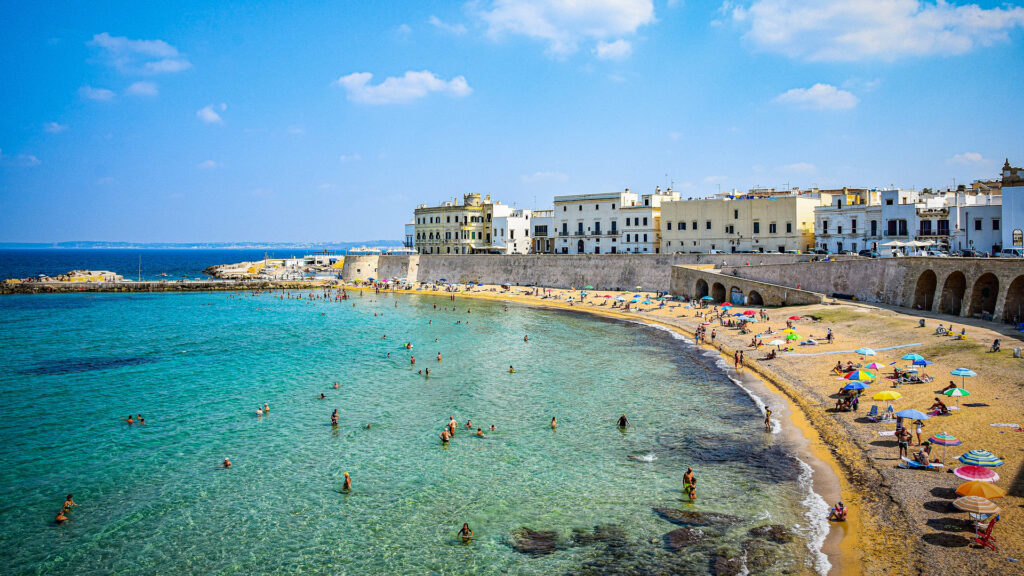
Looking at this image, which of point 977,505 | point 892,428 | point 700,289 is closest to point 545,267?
point 700,289

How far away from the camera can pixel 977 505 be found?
49.8 ft

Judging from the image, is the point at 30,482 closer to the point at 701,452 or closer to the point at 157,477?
the point at 157,477

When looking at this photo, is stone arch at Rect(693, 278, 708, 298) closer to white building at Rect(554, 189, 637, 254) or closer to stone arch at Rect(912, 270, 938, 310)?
white building at Rect(554, 189, 637, 254)

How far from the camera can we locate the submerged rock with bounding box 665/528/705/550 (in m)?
15.9

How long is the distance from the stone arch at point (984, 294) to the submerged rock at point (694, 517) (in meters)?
27.4

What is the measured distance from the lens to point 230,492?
19.6 metres

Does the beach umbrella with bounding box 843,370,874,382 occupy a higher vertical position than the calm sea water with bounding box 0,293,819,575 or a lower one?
higher

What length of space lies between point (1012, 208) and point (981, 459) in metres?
33.6

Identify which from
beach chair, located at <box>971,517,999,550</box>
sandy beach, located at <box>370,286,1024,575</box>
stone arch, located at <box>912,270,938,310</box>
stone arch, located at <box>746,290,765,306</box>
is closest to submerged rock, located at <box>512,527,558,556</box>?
sandy beach, located at <box>370,286,1024,575</box>

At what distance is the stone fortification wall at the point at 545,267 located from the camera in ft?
213

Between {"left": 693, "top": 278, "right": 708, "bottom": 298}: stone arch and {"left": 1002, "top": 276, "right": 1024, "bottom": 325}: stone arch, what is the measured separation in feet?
82.1

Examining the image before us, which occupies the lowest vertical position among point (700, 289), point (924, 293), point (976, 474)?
point (976, 474)

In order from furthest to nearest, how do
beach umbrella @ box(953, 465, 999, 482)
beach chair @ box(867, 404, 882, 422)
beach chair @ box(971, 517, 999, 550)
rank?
beach chair @ box(867, 404, 882, 422)
beach umbrella @ box(953, 465, 999, 482)
beach chair @ box(971, 517, 999, 550)

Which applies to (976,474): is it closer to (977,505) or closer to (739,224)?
(977,505)
